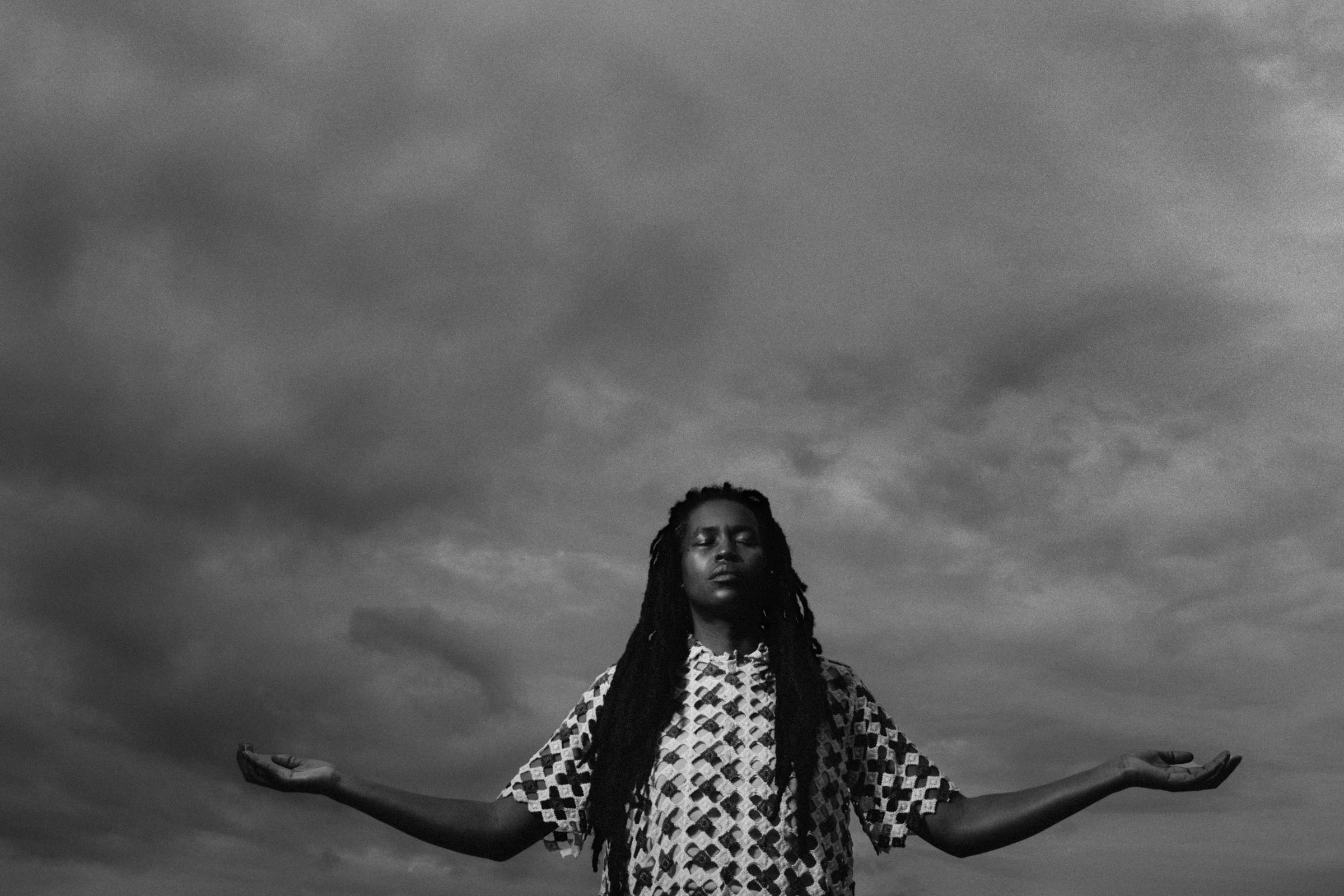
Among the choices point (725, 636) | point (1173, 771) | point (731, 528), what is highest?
point (731, 528)

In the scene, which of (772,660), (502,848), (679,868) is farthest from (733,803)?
(502,848)

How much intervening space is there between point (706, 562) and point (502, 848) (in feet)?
6.71

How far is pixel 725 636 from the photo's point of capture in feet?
28.9

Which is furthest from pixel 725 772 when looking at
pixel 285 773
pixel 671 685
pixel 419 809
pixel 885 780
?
pixel 285 773

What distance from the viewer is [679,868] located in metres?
7.94

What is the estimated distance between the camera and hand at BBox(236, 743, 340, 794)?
323 inches

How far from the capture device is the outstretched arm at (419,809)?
822 cm

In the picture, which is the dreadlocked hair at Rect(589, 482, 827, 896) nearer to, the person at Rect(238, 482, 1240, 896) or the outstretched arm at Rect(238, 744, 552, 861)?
the person at Rect(238, 482, 1240, 896)

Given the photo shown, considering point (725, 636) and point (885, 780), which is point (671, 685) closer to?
point (725, 636)

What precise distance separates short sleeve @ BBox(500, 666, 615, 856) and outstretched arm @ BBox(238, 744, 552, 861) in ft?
0.23

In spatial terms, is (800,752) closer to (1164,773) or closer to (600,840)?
(600,840)

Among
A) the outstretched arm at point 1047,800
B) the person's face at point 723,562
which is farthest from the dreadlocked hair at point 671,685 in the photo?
the outstretched arm at point 1047,800

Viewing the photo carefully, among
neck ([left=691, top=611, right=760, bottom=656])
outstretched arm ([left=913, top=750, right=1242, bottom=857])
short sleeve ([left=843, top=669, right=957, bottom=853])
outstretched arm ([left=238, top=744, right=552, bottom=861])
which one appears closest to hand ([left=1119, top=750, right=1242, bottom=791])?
outstretched arm ([left=913, top=750, right=1242, bottom=857])

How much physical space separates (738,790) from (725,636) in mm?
1047
